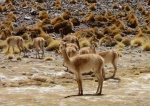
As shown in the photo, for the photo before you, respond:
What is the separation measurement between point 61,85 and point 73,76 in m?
2.03

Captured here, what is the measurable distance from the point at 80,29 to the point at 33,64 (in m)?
16.7

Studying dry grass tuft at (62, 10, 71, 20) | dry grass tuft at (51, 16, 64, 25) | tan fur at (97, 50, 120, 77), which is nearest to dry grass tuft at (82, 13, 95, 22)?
dry grass tuft at (62, 10, 71, 20)

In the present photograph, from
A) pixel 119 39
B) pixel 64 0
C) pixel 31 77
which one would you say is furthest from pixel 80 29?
pixel 31 77

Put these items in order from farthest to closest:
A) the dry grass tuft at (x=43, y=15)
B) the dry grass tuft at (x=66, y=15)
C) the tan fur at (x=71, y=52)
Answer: the dry grass tuft at (x=66, y=15), the dry grass tuft at (x=43, y=15), the tan fur at (x=71, y=52)

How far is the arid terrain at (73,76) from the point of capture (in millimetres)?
14135

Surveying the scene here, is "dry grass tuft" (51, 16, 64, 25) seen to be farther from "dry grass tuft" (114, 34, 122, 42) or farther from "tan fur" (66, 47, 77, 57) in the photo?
"tan fur" (66, 47, 77, 57)

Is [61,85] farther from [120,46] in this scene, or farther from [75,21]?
[75,21]

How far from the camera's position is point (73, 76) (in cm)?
1936

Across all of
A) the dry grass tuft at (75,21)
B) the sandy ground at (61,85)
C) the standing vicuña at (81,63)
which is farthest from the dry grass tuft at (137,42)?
the standing vicuña at (81,63)

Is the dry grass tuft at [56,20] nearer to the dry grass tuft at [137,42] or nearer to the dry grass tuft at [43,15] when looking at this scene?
the dry grass tuft at [43,15]

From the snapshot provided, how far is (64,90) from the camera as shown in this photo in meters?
16.3

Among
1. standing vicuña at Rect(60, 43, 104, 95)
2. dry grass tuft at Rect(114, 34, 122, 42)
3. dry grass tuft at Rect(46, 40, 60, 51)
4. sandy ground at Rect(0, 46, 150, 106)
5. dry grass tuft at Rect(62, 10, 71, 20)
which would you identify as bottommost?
dry grass tuft at Rect(114, 34, 122, 42)

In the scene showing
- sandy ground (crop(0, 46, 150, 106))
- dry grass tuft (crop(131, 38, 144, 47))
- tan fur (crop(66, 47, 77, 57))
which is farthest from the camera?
dry grass tuft (crop(131, 38, 144, 47))

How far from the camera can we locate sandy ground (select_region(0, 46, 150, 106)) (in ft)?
45.6
